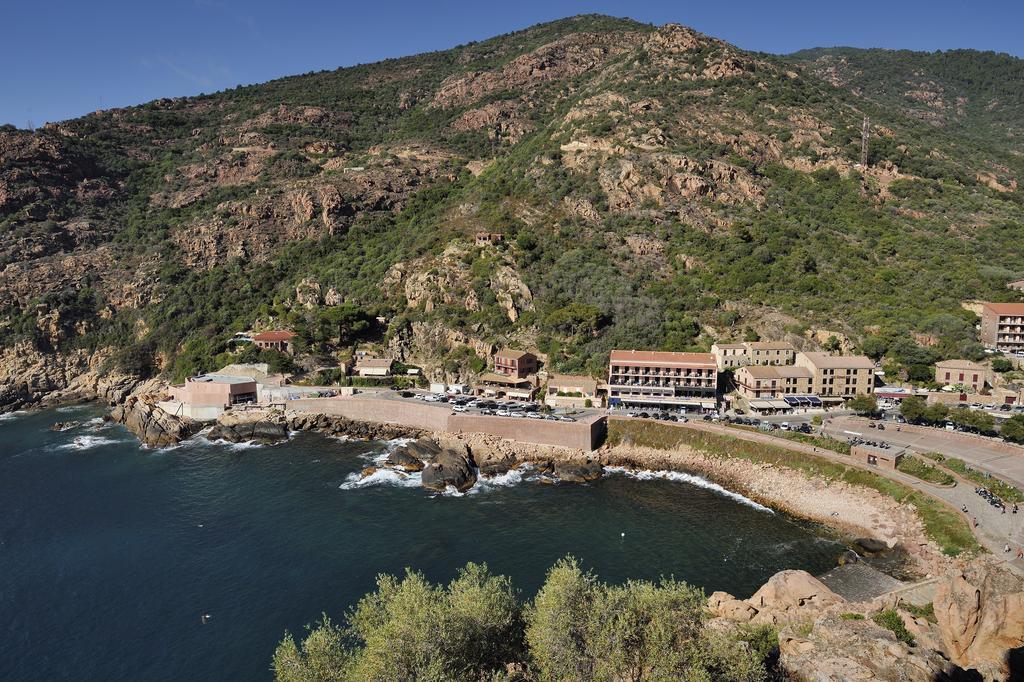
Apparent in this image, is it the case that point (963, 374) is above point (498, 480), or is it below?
above

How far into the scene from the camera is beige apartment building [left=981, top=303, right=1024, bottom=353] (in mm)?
66188

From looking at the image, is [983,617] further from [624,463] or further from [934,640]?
[624,463]

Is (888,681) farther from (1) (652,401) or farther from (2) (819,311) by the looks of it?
(2) (819,311)

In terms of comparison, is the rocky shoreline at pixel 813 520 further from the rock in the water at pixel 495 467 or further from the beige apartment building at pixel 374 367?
the beige apartment building at pixel 374 367

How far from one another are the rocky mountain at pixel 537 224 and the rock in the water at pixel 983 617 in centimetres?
4884

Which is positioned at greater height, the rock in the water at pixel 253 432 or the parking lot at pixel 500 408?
the parking lot at pixel 500 408

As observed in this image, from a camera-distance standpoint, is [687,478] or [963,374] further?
[963,374]

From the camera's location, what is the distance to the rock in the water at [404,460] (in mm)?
55938

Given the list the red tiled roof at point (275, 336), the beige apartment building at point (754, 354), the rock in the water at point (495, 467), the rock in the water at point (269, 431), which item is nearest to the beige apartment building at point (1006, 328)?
the beige apartment building at point (754, 354)

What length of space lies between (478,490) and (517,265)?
4451 cm

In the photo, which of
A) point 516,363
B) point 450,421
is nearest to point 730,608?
point 450,421

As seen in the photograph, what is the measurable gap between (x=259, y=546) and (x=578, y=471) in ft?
90.3

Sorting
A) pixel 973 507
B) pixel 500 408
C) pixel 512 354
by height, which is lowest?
pixel 973 507

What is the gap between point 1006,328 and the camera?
66.7m
